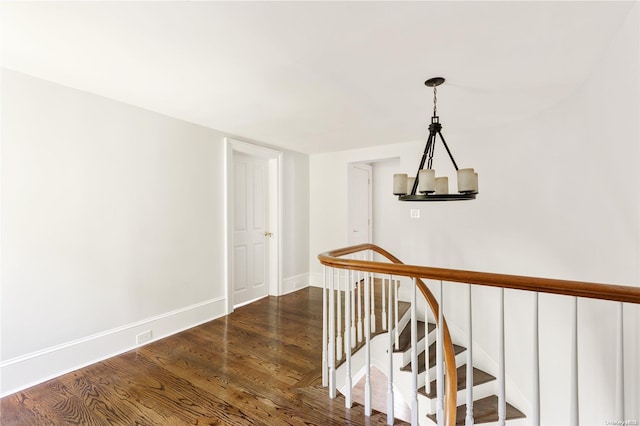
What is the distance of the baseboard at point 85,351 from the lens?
2049 mm

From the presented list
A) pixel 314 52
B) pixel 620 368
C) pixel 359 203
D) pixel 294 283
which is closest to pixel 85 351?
pixel 294 283

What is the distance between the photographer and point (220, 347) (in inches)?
108

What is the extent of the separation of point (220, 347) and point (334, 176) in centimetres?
304

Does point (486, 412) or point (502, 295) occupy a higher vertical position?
point (502, 295)

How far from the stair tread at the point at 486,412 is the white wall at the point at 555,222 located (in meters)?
0.10

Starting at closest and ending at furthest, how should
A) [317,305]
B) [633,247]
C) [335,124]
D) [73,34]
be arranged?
1. [633,247]
2. [73,34]
3. [335,124]
4. [317,305]

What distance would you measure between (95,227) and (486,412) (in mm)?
3990

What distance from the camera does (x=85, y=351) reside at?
2.39 metres

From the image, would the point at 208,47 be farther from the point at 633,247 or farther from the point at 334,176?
the point at 334,176

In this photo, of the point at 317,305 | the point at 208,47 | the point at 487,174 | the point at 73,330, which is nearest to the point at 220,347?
the point at 73,330

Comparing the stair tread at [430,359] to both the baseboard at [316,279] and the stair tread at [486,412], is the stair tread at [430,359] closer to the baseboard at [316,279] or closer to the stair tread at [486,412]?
the stair tread at [486,412]

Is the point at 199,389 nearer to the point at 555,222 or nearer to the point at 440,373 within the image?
the point at 440,373

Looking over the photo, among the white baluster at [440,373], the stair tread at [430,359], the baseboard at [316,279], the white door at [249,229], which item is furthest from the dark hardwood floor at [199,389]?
the baseboard at [316,279]

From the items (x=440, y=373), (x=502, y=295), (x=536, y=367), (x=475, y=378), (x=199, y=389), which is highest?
(x=502, y=295)
